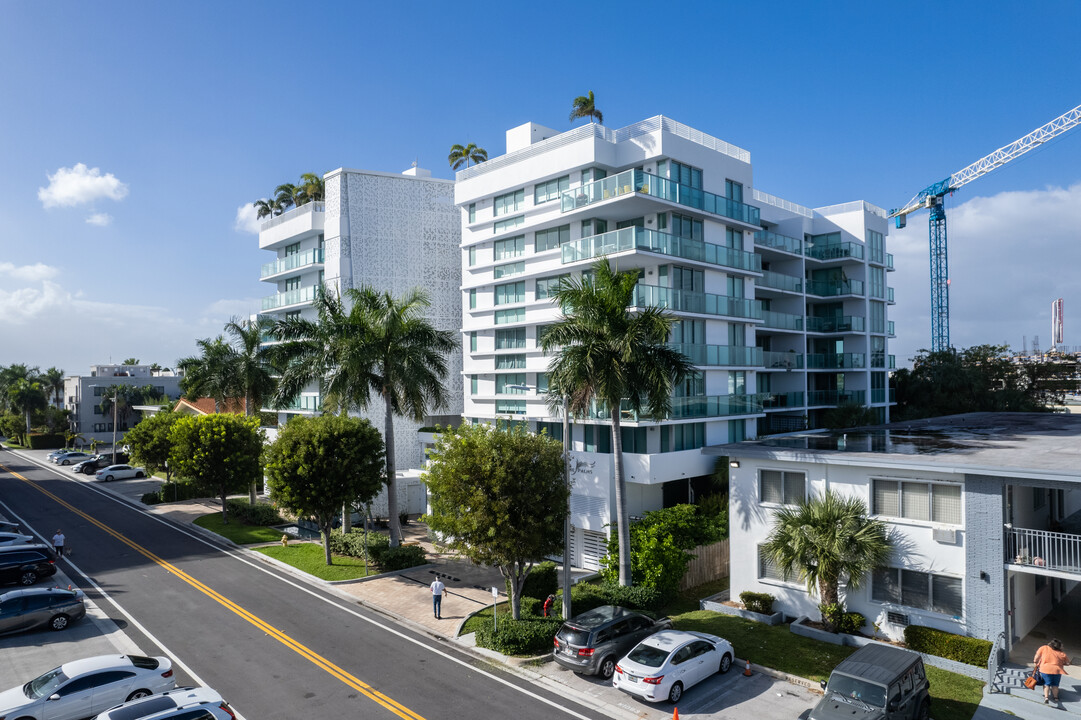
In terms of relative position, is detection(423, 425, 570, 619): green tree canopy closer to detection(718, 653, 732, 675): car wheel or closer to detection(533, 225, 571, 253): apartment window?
detection(718, 653, 732, 675): car wheel

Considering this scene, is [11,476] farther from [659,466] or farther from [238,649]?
[659,466]

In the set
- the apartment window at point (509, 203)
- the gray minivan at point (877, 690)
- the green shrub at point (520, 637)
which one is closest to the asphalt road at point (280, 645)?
the green shrub at point (520, 637)

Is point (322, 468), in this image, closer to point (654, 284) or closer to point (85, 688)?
point (85, 688)

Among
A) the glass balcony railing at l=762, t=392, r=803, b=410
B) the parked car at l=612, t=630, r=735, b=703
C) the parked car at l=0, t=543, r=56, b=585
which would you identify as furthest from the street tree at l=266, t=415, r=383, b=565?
the glass balcony railing at l=762, t=392, r=803, b=410

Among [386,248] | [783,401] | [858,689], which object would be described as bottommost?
[858,689]

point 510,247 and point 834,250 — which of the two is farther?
point 834,250

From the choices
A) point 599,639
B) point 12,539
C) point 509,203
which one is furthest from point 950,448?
point 12,539
